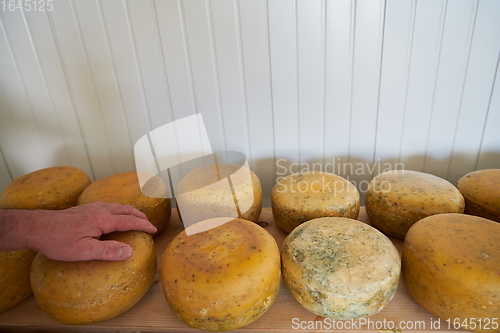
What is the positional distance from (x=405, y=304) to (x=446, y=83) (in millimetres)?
784

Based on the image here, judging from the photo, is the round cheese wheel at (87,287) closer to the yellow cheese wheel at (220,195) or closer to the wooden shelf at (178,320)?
the wooden shelf at (178,320)

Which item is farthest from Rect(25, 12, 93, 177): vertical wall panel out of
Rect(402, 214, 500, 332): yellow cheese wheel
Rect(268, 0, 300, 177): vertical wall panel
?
Rect(402, 214, 500, 332): yellow cheese wheel

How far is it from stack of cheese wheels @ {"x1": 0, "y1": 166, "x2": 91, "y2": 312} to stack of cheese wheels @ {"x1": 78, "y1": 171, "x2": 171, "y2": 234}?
0.28ft

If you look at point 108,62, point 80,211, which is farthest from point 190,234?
point 108,62

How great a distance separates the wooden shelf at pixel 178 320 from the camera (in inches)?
29.0

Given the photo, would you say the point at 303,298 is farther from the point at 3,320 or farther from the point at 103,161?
the point at 103,161

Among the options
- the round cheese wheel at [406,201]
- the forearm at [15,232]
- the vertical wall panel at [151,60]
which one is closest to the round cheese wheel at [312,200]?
the round cheese wheel at [406,201]

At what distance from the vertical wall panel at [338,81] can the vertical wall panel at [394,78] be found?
0.12 m

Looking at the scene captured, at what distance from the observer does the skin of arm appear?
717mm

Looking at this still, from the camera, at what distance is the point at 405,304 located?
0.77 metres

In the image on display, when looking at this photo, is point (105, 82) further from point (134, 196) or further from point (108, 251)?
point (108, 251)

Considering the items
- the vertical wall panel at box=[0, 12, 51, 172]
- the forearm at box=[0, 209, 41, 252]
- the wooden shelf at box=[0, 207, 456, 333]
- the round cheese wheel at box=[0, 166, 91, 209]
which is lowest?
the wooden shelf at box=[0, 207, 456, 333]

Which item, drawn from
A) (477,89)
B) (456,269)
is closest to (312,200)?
(456,269)

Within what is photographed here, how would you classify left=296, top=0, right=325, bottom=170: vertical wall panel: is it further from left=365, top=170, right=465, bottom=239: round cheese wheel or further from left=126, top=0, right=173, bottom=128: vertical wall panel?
left=126, top=0, right=173, bottom=128: vertical wall panel
